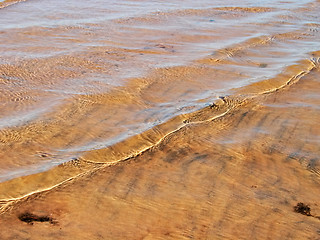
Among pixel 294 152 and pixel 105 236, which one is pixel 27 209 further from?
pixel 294 152

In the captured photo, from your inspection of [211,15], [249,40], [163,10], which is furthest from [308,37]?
[163,10]

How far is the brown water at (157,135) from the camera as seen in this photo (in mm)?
2463

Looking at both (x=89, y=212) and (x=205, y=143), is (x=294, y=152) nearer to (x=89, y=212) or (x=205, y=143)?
(x=205, y=143)

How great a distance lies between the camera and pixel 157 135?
3.42 meters

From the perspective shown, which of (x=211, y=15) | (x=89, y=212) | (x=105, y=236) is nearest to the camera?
(x=105, y=236)

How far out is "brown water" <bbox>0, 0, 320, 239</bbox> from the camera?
2.46m

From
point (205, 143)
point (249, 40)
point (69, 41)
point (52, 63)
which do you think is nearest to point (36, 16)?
point (69, 41)

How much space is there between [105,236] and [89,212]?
23 cm

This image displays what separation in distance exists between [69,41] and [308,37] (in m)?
3.75

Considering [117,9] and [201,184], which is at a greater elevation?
[117,9]

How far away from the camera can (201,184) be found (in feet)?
9.12

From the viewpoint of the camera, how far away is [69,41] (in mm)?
6363

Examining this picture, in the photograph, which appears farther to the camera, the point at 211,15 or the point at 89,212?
the point at 211,15

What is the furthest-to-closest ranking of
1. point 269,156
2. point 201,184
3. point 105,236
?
point 269,156, point 201,184, point 105,236
